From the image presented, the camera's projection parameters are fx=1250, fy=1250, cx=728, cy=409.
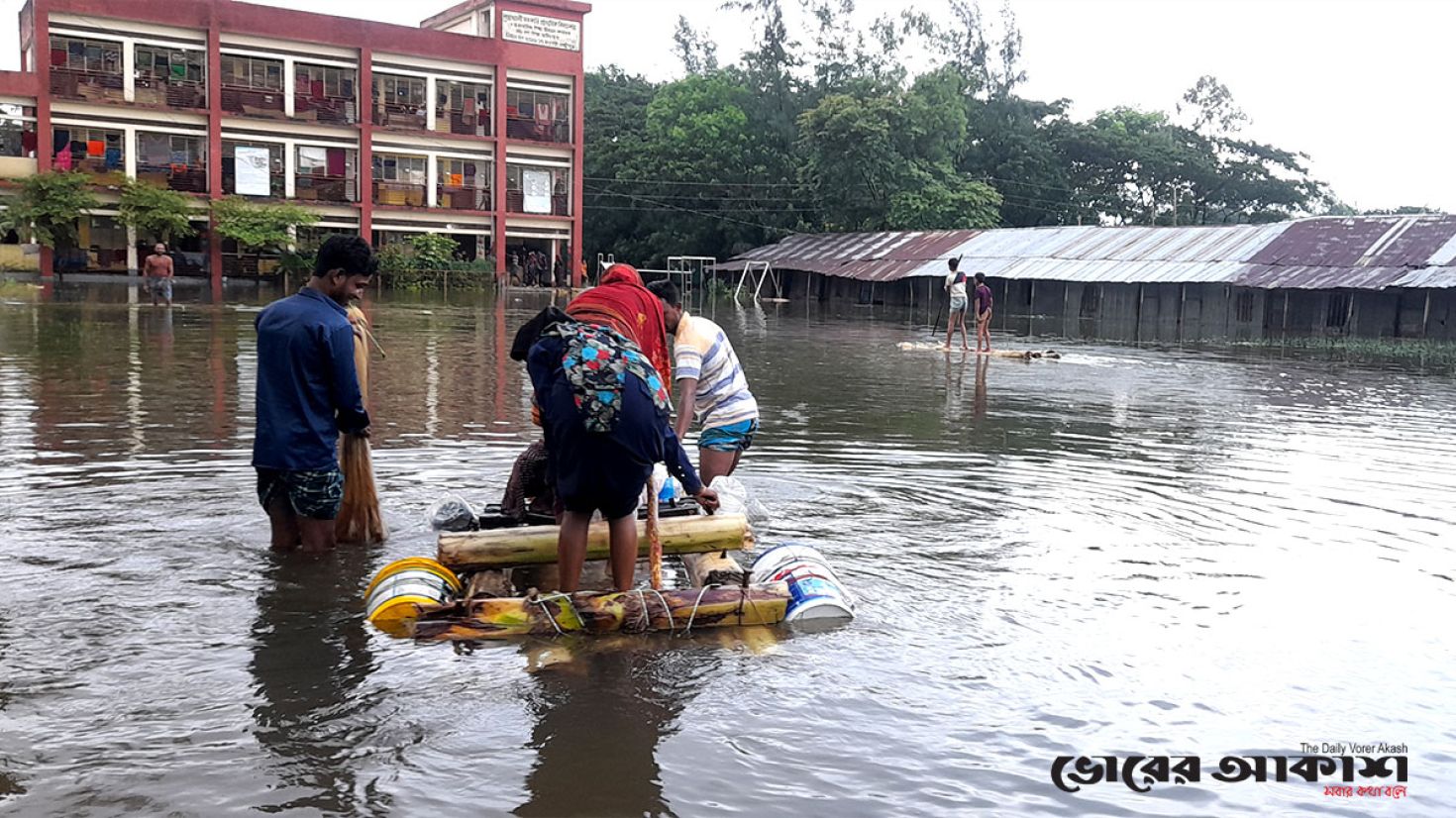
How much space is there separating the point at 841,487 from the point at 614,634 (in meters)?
3.98

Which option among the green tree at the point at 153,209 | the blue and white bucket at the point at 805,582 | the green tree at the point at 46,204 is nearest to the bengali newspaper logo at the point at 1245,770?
the blue and white bucket at the point at 805,582

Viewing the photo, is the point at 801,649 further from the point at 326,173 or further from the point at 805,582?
the point at 326,173

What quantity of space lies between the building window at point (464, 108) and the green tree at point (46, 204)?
43.5 ft

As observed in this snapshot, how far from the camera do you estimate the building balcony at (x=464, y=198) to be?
161 ft

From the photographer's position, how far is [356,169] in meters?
47.6

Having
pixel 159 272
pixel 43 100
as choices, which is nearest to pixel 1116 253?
pixel 159 272

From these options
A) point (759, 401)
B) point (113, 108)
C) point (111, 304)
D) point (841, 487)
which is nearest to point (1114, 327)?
point (759, 401)

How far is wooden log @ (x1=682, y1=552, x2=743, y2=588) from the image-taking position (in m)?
6.33

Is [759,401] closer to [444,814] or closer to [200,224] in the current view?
[444,814]

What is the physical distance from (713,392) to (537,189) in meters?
45.1

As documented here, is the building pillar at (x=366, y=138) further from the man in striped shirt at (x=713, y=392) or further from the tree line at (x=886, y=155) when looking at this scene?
the man in striped shirt at (x=713, y=392)

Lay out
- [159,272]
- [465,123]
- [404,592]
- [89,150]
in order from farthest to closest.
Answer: [465,123] → [89,150] → [159,272] → [404,592]

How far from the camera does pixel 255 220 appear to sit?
4341cm

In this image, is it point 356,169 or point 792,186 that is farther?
point 792,186
